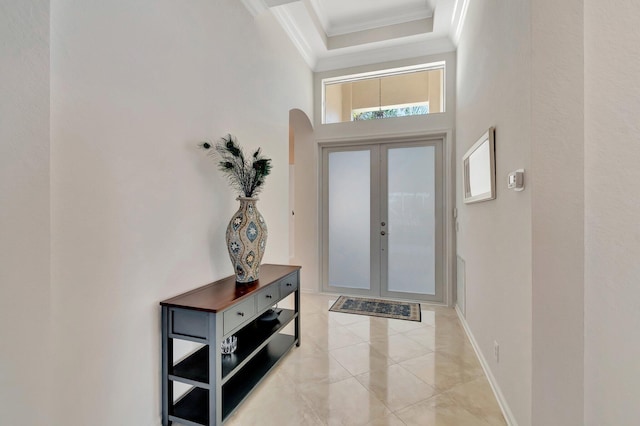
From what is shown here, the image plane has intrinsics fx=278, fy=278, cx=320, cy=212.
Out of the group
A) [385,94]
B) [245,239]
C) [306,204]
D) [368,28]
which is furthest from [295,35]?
[245,239]

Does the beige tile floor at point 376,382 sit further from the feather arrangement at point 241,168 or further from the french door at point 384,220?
the feather arrangement at point 241,168

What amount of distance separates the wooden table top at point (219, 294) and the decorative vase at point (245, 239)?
105mm

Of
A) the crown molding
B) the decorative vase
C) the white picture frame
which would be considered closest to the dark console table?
the decorative vase

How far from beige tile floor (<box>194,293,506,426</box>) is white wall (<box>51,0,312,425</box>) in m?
0.83

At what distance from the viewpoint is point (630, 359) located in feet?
3.54

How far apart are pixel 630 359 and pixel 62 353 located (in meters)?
2.28

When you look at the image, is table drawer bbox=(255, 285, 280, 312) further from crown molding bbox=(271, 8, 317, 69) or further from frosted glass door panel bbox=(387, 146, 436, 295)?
crown molding bbox=(271, 8, 317, 69)

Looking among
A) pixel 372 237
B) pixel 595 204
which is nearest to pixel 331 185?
pixel 372 237

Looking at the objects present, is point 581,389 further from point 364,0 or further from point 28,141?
point 364,0

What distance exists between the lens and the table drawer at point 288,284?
2369mm

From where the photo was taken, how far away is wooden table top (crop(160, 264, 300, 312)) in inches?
62.2

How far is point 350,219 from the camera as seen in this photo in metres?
4.18

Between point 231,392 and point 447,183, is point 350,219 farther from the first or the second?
point 231,392

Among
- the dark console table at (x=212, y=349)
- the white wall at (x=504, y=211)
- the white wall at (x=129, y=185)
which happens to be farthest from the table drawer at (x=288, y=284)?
the white wall at (x=504, y=211)
